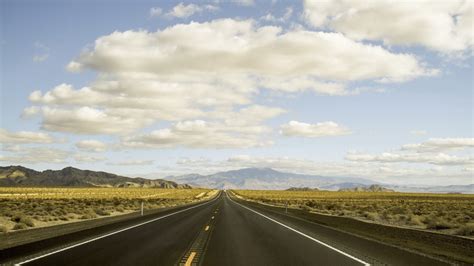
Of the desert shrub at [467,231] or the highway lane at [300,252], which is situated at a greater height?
the desert shrub at [467,231]

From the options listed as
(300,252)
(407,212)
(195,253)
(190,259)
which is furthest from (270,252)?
(407,212)

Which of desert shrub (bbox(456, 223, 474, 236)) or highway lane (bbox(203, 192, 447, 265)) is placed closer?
highway lane (bbox(203, 192, 447, 265))

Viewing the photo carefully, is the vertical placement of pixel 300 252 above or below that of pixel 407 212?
below

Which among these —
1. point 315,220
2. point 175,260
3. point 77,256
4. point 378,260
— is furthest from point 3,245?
point 315,220

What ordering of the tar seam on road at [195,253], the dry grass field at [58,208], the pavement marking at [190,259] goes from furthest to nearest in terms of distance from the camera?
the dry grass field at [58,208], the tar seam on road at [195,253], the pavement marking at [190,259]

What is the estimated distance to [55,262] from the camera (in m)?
11.1

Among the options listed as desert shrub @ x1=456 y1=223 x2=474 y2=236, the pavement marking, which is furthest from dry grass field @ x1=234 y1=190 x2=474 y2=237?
the pavement marking

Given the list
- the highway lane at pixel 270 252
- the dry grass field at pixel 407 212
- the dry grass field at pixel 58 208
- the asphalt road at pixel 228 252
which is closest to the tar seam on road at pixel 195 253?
the asphalt road at pixel 228 252

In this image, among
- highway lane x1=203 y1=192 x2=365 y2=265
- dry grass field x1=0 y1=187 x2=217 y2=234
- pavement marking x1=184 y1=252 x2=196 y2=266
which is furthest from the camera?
dry grass field x1=0 y1=187 x2=217 y2=234

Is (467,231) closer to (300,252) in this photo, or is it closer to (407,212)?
(300,252)

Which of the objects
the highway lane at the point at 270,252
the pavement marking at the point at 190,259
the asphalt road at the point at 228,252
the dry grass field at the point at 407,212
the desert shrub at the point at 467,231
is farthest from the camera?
the dry grass field at the point at 407,212

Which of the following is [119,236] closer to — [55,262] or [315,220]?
[55,262]

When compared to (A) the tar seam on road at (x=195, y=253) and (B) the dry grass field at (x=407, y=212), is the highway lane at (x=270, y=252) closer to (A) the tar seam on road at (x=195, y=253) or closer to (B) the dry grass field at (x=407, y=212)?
(A) the tar seam on road at (x=195, y=253)

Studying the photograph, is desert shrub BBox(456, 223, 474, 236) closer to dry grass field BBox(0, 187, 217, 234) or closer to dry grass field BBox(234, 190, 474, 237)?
dry grass field BBox(234, 190, 474, 237)
